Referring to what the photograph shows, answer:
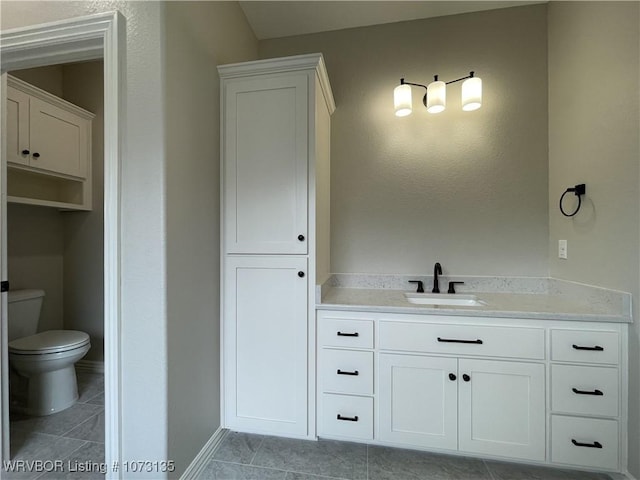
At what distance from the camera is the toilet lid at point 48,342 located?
5.90ft

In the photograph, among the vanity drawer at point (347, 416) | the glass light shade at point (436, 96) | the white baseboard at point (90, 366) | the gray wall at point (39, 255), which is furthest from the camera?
the white baseboard at point (90, 366)

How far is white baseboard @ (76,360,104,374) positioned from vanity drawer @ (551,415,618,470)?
321 cm

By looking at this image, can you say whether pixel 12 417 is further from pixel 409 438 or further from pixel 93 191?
pixel 409 438

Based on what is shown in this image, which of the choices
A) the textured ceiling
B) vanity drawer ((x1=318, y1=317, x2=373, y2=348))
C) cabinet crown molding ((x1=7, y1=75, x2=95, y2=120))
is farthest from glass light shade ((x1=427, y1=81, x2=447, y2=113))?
cabinet crown molding ((x1=7, y1=75, x2=95, y2=120))

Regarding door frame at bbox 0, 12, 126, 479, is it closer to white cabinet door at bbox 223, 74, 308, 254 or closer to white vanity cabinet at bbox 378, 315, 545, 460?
white cabinet door at bbox 223, 74, 308, 254

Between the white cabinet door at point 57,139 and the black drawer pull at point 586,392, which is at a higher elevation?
the white cabinet door at point 57,139

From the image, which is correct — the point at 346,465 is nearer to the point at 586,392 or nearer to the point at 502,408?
the point at 502,408

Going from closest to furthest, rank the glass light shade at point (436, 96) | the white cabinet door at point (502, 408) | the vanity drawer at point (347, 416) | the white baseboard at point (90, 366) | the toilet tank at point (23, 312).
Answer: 1. the white cabinet door at point (502, 408)
2. the vanity drawer at point (347, 416)
3. the glass light shade at point (436, 96)
4. the toilet tank at point (23, 312)
5. the white baseboard at point (90, 366)

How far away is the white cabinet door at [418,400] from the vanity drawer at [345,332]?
0.45ft

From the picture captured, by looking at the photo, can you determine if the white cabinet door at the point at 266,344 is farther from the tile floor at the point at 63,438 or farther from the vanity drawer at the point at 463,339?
the tile floor at the point at 63,438

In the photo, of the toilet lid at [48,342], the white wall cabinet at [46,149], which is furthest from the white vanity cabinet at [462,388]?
the white wall cabinet at [46,149]

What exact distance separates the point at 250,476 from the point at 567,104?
9.06 ft

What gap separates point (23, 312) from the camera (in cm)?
206

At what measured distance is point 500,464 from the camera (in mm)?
1494
